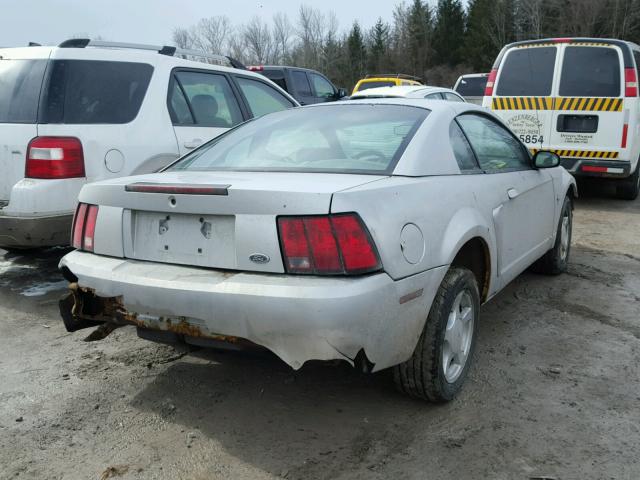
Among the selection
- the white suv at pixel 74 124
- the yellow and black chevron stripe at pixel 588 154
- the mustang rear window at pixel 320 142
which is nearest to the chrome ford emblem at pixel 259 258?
the mustang rear window at pixel 320 142

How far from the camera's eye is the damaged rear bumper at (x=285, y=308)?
230 centimetres

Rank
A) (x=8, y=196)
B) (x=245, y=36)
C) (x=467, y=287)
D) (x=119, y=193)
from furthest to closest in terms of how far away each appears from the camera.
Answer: (x=245, y=36), (x=8, y=196), (x=467, y=287), (x=119, y=193)

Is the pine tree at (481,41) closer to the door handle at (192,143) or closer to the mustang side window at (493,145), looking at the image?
the door handle at (192,143)

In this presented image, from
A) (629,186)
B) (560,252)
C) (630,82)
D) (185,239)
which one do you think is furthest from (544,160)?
(629,186)

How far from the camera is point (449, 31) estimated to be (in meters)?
58.8

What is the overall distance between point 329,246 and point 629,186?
797cm

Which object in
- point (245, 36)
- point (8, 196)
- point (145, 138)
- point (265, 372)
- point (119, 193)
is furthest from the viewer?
point (245, 36)

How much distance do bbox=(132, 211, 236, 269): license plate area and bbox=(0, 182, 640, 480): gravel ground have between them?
0.48m

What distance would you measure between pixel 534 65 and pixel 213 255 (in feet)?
24.1

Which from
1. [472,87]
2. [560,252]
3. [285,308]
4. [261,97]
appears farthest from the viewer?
[472,87]

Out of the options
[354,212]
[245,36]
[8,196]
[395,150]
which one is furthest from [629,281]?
[245,36]

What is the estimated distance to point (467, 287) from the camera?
9.80 feet

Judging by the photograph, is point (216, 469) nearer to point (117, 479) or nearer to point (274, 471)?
point (274, 471)

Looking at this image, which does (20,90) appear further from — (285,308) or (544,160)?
(544,160)
